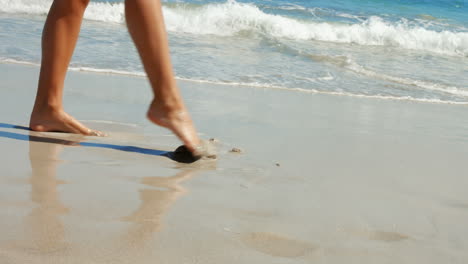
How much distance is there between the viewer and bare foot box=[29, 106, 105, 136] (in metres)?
2.33

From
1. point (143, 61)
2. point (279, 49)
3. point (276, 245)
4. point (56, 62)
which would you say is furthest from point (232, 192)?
point (279, 49)

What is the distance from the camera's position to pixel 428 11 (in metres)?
16.6

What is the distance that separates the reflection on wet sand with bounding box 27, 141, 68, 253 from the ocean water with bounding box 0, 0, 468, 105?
8.53 ft

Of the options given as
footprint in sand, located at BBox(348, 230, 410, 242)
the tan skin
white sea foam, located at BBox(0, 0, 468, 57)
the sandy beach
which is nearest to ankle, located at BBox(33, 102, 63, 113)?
the tan skin

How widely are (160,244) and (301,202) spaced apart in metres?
0.55

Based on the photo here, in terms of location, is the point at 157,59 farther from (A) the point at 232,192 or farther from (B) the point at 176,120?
(A) the point at 232,192

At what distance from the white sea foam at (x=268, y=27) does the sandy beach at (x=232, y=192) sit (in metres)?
6.23

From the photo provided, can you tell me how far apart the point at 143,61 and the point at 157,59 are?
5 cm

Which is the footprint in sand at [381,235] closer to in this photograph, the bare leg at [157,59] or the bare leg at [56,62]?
the bare leg at [157,59]

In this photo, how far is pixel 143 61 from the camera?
77.0 inches

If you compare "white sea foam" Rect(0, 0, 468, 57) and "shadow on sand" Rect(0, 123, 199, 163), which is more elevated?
"shadow on sand" Rect(0, 123, 199, 163)

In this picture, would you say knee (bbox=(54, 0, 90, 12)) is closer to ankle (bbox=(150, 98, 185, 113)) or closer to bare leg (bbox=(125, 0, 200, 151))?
bare leg (bbox=(125, 0, 200, 151))

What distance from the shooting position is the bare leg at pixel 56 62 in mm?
2125

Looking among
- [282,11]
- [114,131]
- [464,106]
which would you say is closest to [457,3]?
[282,11]
